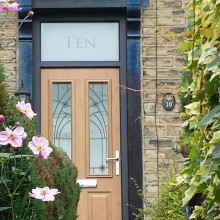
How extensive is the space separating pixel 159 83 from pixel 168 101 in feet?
0.78

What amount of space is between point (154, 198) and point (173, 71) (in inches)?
58.6

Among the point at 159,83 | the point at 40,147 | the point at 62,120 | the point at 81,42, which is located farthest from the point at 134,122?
the point at 40,147

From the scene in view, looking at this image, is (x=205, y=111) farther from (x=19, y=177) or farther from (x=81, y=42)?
(x=81, y=42)

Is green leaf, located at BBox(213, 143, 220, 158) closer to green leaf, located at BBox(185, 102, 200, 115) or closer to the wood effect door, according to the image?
green leaf, located at BBox(185, 102, 200, 115)

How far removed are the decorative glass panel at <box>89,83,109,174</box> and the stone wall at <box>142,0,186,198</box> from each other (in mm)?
455

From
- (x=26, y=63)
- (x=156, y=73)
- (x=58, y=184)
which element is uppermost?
(x=26, y=63)

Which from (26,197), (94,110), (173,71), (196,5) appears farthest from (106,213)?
(196,5)

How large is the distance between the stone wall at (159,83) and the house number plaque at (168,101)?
4cm

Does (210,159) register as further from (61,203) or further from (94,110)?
(94,110)

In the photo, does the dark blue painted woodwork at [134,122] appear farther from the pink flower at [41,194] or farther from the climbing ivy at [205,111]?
the climbing ivy at [205,111]

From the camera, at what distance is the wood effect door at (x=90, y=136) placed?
8352mm

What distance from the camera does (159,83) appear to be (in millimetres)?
8430

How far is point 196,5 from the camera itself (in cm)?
264

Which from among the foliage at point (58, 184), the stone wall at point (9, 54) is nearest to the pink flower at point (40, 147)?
the foliage at point (58, 184)
